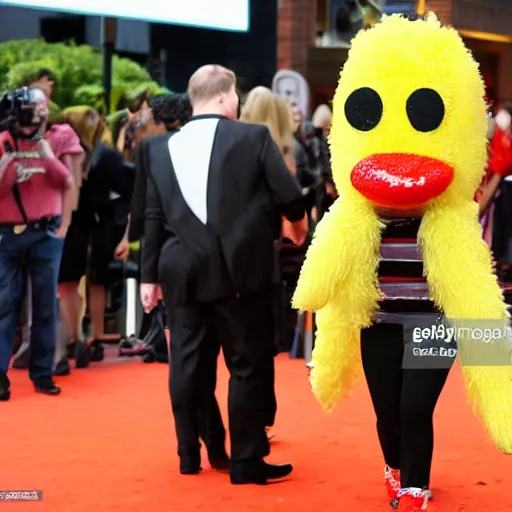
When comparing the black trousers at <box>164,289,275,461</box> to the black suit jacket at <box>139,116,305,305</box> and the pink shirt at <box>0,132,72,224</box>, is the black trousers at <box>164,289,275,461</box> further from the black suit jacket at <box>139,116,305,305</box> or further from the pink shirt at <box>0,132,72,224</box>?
the pink shirt at <box>0,132,72,224</box>

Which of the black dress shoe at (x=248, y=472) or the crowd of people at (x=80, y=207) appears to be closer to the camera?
the black dress shoe at (x=248, y=472)

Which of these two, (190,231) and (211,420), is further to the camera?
(211,420)

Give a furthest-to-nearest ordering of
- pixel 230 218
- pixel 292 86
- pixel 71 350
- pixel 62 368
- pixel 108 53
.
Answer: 1. pixel 292 86
2. pixel 108 53
3. pixel 71 350
4. pixel 62 368
5. pixel 230 218

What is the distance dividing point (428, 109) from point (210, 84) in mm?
1156

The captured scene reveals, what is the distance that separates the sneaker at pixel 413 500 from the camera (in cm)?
448

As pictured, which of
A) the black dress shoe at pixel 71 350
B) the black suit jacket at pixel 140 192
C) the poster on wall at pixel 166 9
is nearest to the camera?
the black suit jacket at pixel 140 192

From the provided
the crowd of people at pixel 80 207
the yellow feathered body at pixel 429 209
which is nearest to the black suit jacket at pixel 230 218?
the yellow feathered body at pixel 429 209

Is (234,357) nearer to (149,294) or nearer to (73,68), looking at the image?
(149,294)

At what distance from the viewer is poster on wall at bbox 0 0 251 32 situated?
1095 cm

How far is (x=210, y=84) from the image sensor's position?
5.21 m

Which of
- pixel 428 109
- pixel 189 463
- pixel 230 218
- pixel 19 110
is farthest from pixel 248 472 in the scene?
pixel 19 110

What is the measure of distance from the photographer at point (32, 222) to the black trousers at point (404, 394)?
320cm

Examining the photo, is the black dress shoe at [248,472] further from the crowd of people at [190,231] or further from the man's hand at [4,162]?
the man's hand at [4,162]

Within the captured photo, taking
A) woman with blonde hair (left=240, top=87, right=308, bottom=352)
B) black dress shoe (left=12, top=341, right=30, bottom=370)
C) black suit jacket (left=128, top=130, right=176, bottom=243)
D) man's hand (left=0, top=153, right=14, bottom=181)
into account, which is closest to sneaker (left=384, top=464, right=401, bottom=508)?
black suit jacket (left=128, top=130, right=176, bottom=243)
